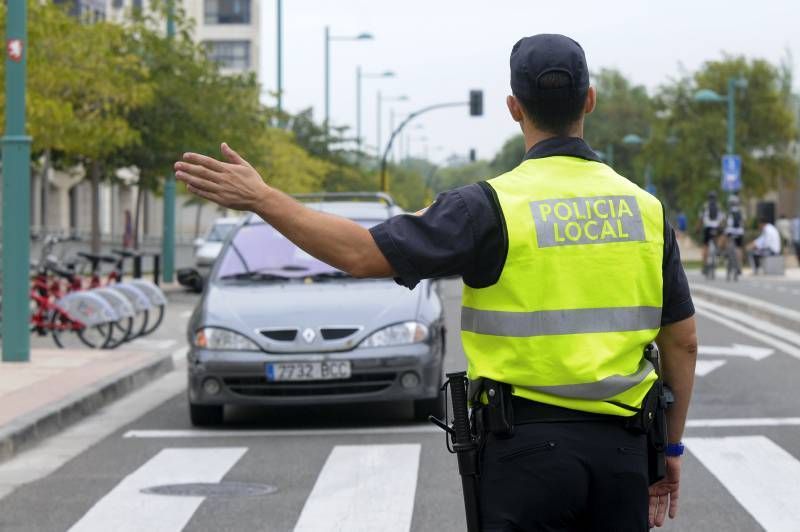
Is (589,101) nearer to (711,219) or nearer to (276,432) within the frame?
(276,432)

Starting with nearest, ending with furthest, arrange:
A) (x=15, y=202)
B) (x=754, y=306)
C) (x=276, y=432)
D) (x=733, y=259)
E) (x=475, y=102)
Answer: (x=276, y=432) → (x=15, y=202) → (x=754, y=306) → (x=733, y=259) → (x=475, y=102)

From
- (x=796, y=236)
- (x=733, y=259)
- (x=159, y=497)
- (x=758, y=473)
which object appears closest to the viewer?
(x=159, y=497)

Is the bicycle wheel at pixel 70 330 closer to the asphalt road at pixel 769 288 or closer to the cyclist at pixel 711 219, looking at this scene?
the asphalt road at pixel 769 288

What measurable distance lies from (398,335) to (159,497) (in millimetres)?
2914

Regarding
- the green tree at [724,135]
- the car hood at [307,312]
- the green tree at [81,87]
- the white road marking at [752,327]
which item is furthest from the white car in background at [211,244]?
the green tree at [724,135]

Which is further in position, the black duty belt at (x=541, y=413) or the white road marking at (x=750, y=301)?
the white road marking at (x=750, y=301)

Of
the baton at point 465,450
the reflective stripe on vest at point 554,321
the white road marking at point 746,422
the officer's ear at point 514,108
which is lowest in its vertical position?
the white road marking at point 746,422

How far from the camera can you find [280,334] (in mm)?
10672

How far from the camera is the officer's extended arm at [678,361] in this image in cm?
378

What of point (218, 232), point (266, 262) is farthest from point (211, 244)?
point (266, 262)

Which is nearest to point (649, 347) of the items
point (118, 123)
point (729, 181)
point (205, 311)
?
point (205, 311)

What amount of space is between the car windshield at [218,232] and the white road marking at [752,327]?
35.9 ft

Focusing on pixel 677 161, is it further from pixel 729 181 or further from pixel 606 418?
pixel 606 418

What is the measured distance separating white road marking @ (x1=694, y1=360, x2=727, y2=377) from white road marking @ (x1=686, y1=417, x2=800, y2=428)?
317 cm
